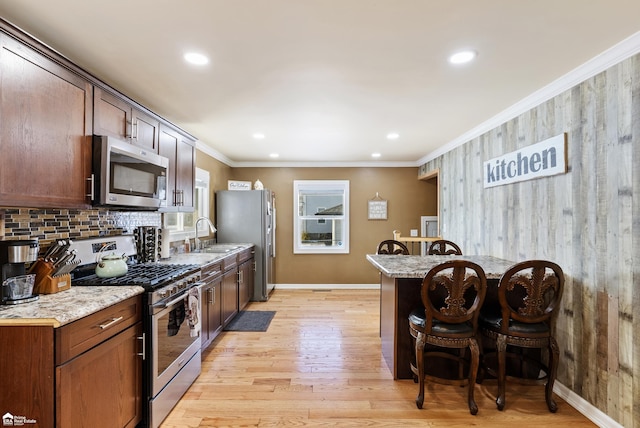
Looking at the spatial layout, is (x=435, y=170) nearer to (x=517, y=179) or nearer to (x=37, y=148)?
(x=517, y=179)

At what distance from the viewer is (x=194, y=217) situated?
439 centimetres

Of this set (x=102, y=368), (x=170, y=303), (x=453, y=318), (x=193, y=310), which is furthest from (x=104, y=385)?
(x=453, y=318)

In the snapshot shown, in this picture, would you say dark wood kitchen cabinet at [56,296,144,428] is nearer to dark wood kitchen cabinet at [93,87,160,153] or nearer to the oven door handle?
the oven door handle

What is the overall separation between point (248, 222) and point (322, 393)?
3.01 meters

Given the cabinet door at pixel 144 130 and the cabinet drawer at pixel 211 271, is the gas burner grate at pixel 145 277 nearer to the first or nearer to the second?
the cabinet drawer at pixel 211 271

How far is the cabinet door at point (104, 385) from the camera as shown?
1.43 metres

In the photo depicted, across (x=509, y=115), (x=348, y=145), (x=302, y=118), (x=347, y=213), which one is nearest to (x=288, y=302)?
(x=347, y=213)

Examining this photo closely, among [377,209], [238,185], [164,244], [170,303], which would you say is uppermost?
[238,185]

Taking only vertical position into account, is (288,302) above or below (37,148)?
below

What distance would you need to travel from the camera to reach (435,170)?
17.0 feet

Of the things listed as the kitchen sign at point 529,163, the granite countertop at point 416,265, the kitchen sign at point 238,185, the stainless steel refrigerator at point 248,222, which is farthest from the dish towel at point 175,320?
the kitchen sign at point 238,185

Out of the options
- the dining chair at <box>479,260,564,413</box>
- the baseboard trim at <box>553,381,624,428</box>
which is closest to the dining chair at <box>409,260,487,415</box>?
the dining chair at <box>479,260,564,413</box>

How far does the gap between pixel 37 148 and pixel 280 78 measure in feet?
4.92

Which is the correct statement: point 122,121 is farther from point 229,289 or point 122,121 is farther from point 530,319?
point 530,319
